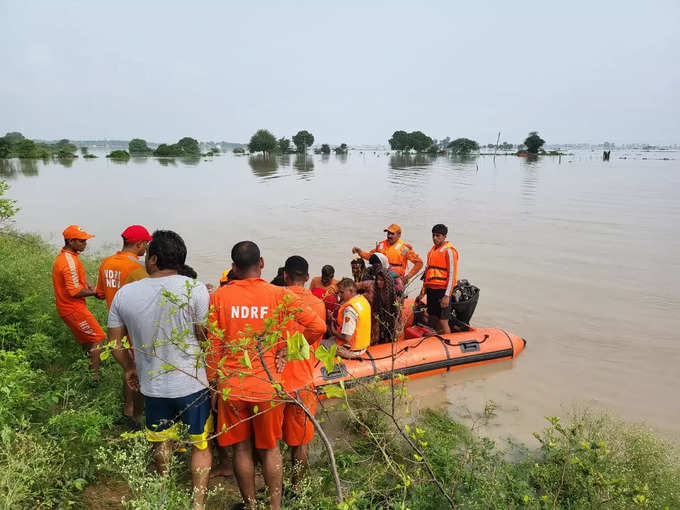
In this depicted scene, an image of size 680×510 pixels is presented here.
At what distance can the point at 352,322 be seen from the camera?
153 inches

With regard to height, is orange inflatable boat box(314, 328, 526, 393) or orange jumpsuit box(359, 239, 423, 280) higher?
orange jumpsuit box(359, 239, 423, 280)

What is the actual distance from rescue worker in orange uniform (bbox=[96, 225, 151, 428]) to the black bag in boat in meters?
3.81

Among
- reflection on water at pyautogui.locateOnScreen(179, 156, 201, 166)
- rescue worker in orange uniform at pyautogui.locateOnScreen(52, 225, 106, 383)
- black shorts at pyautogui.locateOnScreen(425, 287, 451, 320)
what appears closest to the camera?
rescue worker in orange uniform at pyautogui.locateOnScreen(52, 225, 106, 383)

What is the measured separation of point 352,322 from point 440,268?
5.49 feet

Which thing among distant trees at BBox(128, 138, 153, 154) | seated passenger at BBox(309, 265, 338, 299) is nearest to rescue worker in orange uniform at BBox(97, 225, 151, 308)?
seated passenger at BBox(309, 265, 338, 299)

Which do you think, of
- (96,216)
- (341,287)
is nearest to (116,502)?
(341,287)

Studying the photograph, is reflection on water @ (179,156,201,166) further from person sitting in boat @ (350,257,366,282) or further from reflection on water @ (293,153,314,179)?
person sitting in boat @ (350,257,366,282)

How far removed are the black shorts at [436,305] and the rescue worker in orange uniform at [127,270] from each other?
11.1 feet

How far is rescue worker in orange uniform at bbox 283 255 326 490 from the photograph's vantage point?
2.33 metres

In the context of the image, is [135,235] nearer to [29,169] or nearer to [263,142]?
[29,169]

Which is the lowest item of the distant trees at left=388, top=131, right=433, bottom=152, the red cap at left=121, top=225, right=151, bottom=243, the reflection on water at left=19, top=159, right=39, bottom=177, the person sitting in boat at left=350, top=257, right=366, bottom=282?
the reflection on water at left=19, top=159, right=39, bottom=177

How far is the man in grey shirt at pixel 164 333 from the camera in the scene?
6.75ft

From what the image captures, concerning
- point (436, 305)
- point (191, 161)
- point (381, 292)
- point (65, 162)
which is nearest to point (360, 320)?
point (381, 292)

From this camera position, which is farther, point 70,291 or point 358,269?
point 358,269
